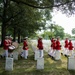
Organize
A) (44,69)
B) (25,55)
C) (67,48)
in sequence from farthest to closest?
(67,48) → (25,55) → (44,69)

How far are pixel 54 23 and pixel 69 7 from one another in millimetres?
28376

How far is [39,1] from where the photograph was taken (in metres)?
22.2

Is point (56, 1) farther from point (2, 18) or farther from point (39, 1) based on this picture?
point (2, 18)

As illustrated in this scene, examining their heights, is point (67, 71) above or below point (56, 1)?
below

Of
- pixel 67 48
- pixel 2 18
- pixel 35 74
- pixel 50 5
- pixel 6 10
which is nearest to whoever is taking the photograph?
pixel 35 74

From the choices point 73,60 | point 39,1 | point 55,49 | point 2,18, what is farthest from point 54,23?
point 73,60

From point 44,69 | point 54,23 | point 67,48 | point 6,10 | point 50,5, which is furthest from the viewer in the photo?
point 54,23

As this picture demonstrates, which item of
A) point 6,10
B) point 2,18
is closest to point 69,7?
point 6,10

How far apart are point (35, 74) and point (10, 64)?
5.42 ft

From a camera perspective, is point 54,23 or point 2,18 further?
point 54,23

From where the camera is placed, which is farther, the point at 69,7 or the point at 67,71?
the point at 69,7

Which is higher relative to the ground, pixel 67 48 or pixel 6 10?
pixel 6 10

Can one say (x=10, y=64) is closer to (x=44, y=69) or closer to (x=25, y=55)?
(x=44, y=69)

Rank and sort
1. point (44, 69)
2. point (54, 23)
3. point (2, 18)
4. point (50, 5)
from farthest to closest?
point (54, 23) → point (2, 18) → point (50, 5) → point (44, 69)
